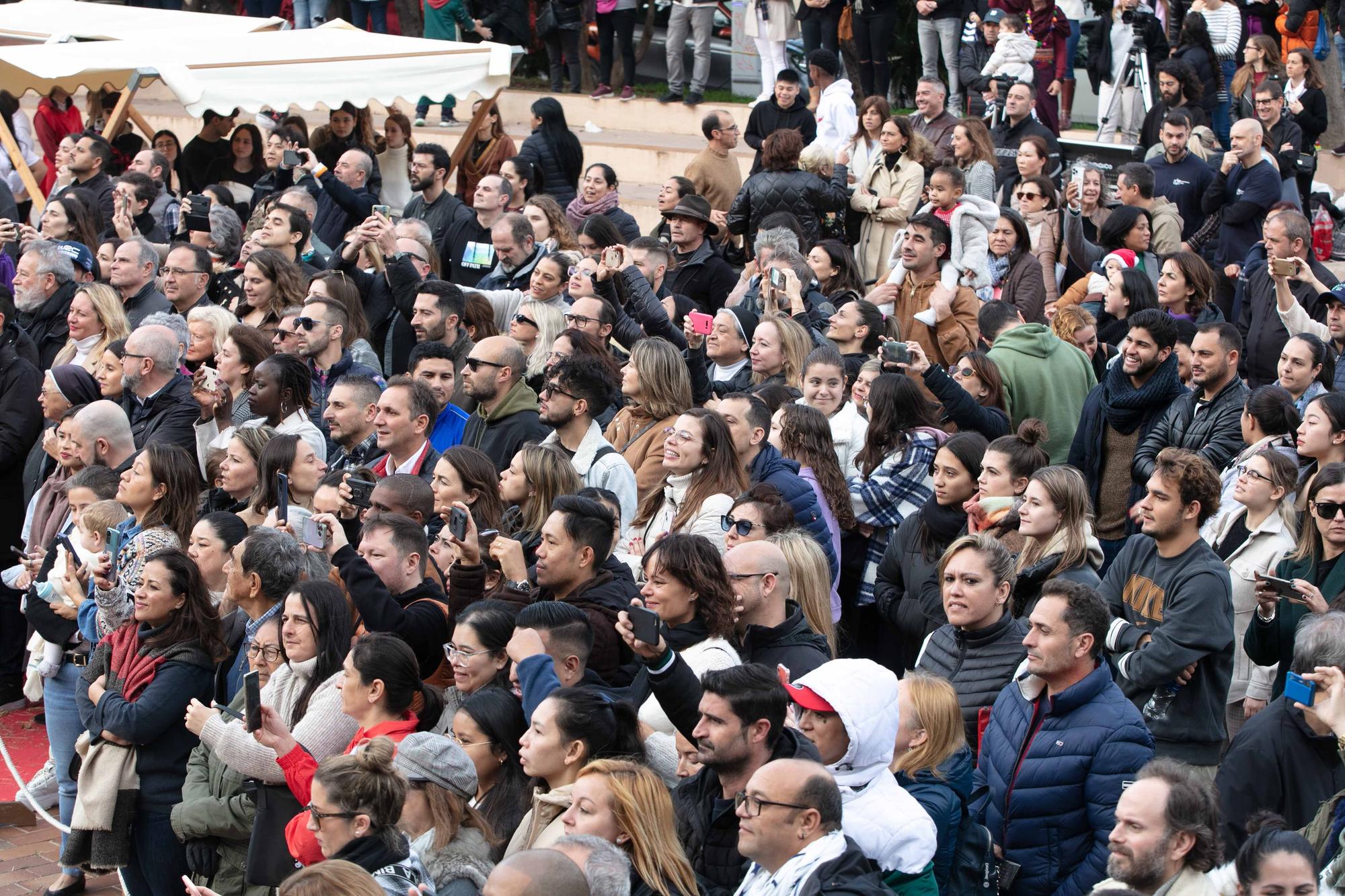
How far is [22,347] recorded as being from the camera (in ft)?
29.1

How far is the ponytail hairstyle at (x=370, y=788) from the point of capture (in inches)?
166

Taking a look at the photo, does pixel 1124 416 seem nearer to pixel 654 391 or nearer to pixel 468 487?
pixel 654 391

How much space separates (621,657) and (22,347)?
16.4 ft

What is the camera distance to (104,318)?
8.75 m

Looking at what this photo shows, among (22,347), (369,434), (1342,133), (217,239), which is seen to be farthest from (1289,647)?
(1342,133)

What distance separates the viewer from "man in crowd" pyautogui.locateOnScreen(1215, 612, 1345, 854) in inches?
187

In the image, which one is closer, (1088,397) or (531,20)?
(1088,397)

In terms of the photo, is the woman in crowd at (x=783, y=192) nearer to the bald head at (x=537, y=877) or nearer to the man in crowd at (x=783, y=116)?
the man in crowd at (x=783, y=116)

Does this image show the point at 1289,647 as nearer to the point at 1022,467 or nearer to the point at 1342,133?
the point at 1022,467

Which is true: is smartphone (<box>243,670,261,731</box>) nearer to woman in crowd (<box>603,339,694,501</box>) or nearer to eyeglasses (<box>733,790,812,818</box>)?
eyeglasses (<box>733,790,812,818</box>)

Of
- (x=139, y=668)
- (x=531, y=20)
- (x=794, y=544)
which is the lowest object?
(x=139, y=668)

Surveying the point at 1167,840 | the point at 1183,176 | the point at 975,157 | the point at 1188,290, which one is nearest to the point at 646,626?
the point at 1167,840

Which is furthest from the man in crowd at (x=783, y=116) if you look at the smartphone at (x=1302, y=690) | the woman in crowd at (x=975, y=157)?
the smartphone at (x=1302, y=690)

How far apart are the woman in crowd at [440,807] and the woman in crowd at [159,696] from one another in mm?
1505
